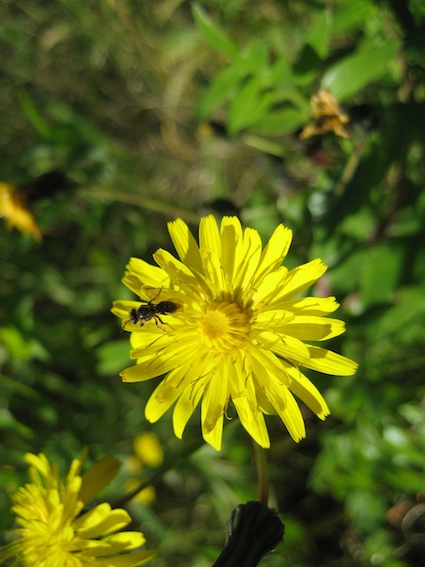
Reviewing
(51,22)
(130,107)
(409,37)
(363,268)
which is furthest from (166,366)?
(51,22)

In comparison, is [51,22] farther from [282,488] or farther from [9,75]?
[282,488]

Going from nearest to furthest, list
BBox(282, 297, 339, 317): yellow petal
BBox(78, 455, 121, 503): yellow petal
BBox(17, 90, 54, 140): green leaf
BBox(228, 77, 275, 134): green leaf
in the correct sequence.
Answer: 1. BBox(282, 297, 339, 317): yellow petal
2. BBox(78, 455, 121, 503): yellow petal
3. BBox(228, 77, 275, 134): green leaf
4. BBox(17, 90, 54, 140): green leaf

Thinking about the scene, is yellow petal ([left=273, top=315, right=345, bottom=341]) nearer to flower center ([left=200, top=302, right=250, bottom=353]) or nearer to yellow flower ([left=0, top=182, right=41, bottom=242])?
flower center ([left=200, top=302, right=250, bottom=353])

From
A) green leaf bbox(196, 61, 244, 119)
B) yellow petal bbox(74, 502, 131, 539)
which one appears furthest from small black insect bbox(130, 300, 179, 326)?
green leaf bbox(196, 61, 244, 119)

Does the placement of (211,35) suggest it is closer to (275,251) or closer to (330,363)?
(275,251)

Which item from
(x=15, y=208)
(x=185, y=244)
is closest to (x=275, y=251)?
(x=185, y=244)
